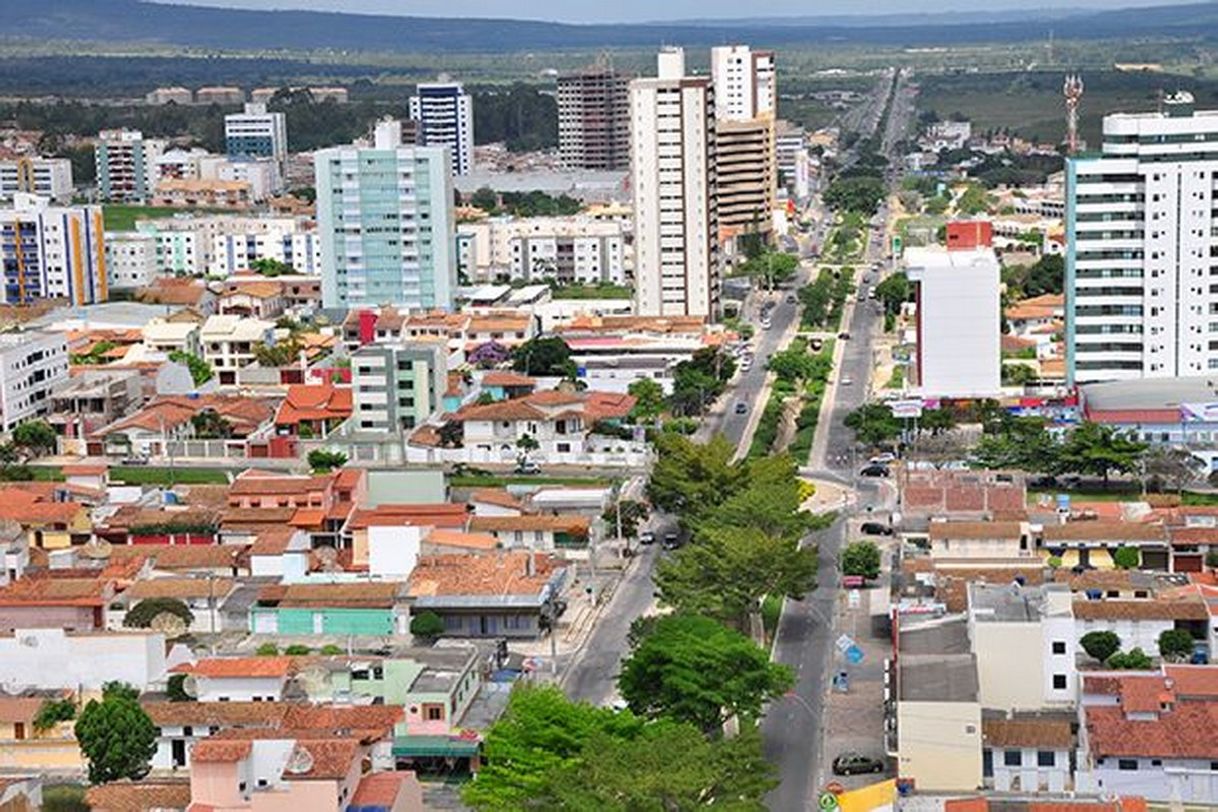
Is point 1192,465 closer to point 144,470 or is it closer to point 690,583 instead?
point 690,583

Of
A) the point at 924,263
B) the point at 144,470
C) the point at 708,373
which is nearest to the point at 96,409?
the point at 144,470

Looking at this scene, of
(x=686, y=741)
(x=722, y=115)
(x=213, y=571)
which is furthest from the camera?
(x=722, y=115)

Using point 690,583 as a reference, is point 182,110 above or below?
above

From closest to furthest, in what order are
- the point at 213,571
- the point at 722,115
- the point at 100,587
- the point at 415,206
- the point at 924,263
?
the point at 100,587 < the point at 213,571 < the point at 924,263 < the point at 415,206 < the point at 722,115

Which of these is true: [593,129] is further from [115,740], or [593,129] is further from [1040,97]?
[115,740]

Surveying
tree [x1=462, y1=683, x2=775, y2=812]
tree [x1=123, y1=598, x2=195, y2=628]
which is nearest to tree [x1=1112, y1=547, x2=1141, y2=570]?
tree [x1=462, y1=683, x2=775, y2=812]

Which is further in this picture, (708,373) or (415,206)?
(415,206)
